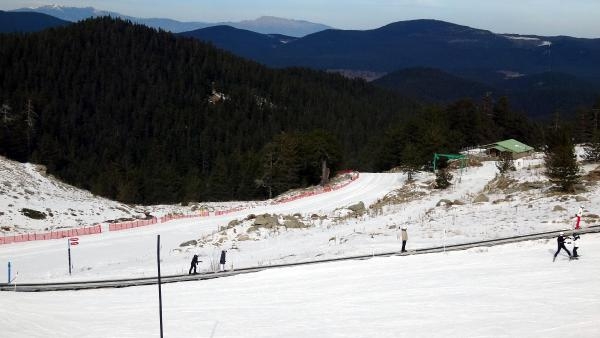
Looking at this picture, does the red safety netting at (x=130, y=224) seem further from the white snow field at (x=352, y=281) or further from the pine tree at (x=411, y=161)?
the pine tree at (x=411, y=161)

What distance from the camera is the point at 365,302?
2031cm

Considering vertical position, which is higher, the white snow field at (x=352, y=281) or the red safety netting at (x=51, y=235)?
the white snow field at (x=352, y=281)

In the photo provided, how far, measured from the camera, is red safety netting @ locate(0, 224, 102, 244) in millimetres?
46125

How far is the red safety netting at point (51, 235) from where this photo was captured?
1816 inches

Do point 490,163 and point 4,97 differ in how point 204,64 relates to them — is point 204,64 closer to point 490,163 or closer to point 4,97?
point 4,97

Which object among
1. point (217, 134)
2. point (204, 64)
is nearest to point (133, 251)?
point (217, 134)

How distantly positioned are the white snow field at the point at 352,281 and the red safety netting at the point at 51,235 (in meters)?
2.00

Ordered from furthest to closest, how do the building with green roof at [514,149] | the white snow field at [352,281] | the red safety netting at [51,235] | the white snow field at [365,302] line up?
the building with green roof at [514,149] < the red safety netting at [51,235] < the white snow field at [352,281] < the white snow field at [365,302]

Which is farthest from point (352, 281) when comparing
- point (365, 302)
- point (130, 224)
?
point (130, 224)

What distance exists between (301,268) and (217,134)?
12449 cm

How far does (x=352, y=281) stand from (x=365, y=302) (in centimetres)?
310

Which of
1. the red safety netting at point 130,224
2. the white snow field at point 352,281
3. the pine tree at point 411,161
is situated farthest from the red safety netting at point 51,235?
the pine tree at point 411,161

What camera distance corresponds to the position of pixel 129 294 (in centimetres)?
2439

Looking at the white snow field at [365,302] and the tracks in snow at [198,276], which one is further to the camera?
the tracks in snow at [198,276]
